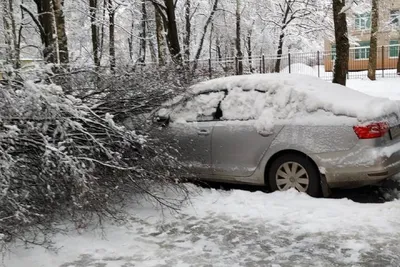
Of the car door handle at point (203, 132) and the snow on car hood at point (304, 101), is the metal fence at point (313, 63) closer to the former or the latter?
the snow on car hood at point (304, 101)

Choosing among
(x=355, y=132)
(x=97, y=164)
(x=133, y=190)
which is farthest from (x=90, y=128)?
(x=355, y=132)

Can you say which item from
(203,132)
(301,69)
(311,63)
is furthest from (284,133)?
(311,63)

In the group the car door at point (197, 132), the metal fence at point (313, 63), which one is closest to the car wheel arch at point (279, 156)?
the car door at point (197, 132)

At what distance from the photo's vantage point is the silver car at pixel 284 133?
541 centimetres

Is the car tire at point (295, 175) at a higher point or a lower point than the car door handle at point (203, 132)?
lower

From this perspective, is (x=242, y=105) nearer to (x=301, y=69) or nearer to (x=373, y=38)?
(x=373, y=38)

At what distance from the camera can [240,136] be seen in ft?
20.1

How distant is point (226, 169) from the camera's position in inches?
247

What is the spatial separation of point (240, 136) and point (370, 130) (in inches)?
65.2

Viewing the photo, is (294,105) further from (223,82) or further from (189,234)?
(189,234)

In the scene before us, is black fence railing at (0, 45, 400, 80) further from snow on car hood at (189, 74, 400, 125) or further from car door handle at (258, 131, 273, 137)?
car door handle at (258, 131, 273, 137)

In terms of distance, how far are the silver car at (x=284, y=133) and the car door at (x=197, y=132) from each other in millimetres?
14

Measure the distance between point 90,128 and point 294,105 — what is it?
2672 mm

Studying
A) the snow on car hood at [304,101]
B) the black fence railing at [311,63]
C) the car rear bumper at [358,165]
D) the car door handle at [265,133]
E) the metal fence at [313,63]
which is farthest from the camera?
the metal fence at [313,63]
